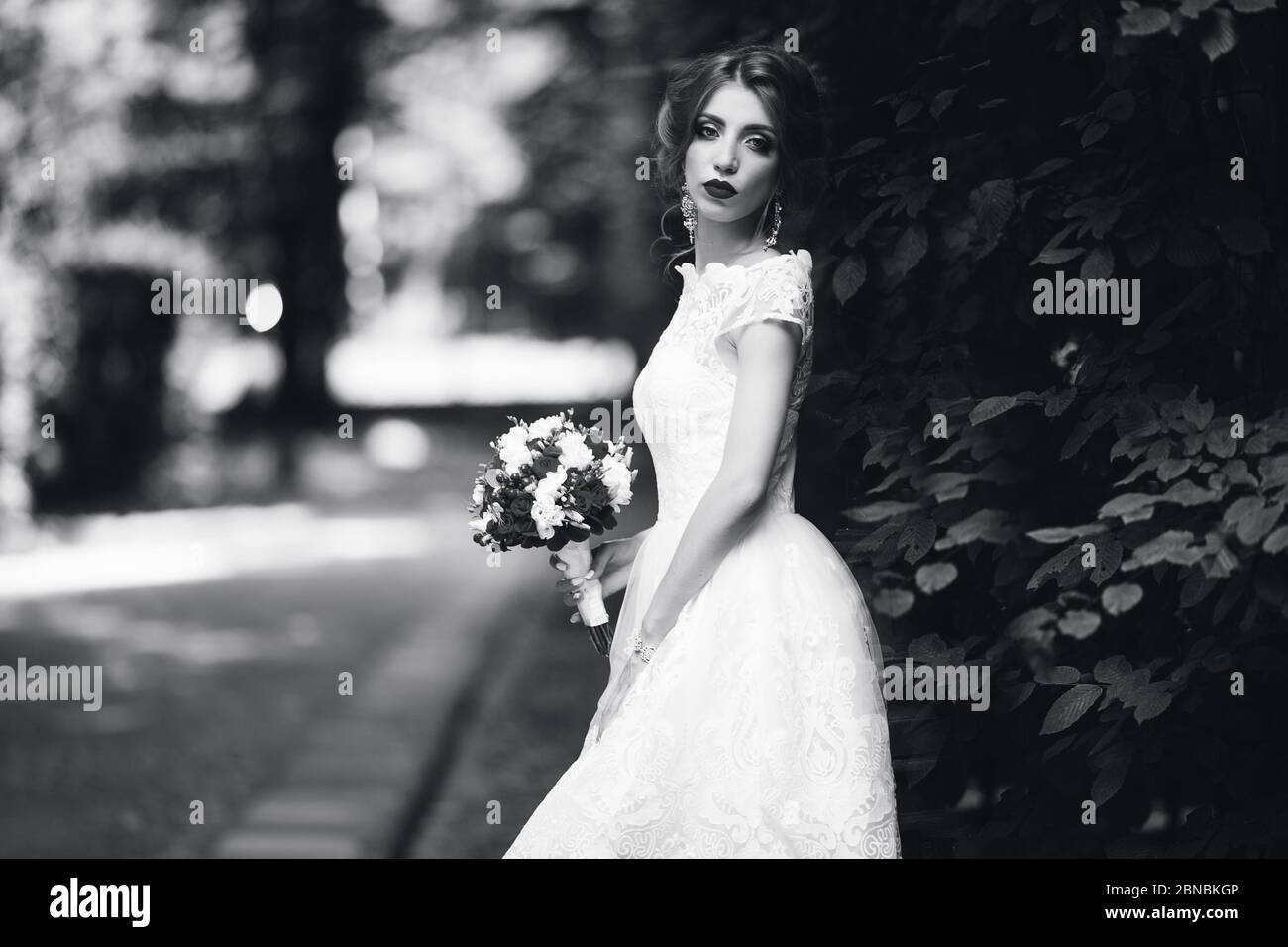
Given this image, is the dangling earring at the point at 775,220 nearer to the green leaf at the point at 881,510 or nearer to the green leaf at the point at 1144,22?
the green leaf at the point at 1144,22

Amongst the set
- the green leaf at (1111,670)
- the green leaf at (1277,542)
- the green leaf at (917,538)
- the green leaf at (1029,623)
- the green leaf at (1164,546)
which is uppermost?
the green leaf at (917,538)

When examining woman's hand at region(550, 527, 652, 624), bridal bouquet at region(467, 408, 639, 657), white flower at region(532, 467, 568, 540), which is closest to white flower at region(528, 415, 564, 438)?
bridal bouquet at region(467, 408, 639, 657)

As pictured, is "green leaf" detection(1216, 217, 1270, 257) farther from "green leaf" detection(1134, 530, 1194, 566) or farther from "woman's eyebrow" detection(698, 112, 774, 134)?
"woman's eyebrow" detection(698, 112, 774, 134)

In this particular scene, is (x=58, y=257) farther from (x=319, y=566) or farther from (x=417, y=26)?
(x=417, y=26)

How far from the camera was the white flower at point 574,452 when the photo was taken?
8.02 feet

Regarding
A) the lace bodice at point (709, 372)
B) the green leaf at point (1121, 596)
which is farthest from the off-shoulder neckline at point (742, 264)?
the green leaf at point (1121, 596)

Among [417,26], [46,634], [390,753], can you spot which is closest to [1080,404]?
[390,753]

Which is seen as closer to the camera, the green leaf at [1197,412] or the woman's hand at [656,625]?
the woman's hand at [656,625]

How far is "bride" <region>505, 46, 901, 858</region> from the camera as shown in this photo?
223 centimetres

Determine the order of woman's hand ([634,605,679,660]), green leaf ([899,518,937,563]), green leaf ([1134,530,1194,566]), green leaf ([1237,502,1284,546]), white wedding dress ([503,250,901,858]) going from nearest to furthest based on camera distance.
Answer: white wedding dress ([503,250,901,858]), woman's hand ([634,605,679,660]), green leaf ([1237,502,1284,546]), green leaf ([1134,530,1194,566]), green leaf ([899,518,937,563])

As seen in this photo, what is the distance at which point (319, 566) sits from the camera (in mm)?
11609

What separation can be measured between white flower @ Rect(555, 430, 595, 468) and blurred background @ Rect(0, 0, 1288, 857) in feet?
2.41

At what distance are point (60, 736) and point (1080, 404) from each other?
5094 mm

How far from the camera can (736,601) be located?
2.33 metres
